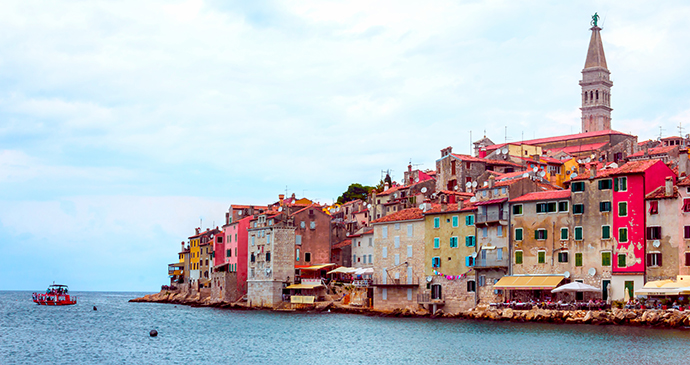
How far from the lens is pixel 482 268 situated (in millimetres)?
71938

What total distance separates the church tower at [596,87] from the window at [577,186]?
310 feet

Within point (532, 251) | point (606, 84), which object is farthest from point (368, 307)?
point (606, 84)

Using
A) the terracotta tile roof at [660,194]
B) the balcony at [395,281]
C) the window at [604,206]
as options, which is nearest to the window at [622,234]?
the window at [604,206]

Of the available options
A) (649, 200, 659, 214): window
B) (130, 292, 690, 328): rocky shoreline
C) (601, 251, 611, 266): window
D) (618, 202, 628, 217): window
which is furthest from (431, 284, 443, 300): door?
(649, 200, 659, 214): window

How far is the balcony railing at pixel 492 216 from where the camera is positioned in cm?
7069

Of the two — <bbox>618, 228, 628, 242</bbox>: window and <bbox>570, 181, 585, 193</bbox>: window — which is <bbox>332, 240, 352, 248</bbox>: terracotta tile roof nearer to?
<bbox>570, 181, 585, 193</bbox>: window

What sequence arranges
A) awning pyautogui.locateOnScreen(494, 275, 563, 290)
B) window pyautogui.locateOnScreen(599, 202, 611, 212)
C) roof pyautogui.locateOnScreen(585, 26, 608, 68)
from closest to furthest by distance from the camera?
window pyautogui.locateOnScreen(599, 202, 611, 212), awning pyautogui.locateOnScreen(494, 275, 563, 290), roof pyautogui.locateOnScreen(585, 26, 608, 68)

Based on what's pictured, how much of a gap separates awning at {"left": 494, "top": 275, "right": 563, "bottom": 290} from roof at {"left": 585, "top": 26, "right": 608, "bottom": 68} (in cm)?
9790

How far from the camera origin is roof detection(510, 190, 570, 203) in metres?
67.1

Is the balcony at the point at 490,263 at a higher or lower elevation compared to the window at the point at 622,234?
lower

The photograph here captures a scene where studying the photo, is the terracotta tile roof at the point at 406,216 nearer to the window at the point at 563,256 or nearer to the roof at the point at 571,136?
the window at the point at 563,256

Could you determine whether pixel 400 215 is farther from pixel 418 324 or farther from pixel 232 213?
pixel 232 213

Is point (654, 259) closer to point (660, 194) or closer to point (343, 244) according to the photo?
point (660, 194)

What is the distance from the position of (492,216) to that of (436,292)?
969cm
